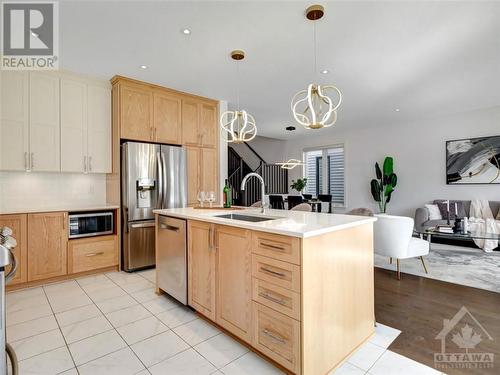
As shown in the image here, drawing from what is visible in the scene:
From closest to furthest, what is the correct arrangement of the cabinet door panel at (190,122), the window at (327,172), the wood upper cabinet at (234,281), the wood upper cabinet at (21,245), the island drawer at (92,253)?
1. the wood upper cabinet at (234,281)
2. the wood upper cabinet at (21,245)
3. the island drawer at (92,253)
4. the cabinet door panel at (190,122)
5. the window at (327,172)

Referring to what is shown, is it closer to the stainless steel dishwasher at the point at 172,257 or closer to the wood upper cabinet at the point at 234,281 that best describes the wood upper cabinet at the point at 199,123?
the stainless steel dishwasher at the point at 172,257

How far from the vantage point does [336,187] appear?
7.89 m

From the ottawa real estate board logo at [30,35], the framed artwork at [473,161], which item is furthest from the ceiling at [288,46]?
the framed artwork at [473,161]

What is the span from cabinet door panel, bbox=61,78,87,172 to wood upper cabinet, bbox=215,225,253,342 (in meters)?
2.72

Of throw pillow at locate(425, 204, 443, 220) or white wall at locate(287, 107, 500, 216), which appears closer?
throw pillow at locate(425, 204, 443, 220)

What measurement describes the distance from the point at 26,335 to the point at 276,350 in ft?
6.61

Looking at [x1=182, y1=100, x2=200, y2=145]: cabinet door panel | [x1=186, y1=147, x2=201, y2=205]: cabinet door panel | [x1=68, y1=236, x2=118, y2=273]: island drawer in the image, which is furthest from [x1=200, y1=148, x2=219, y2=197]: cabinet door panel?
[x1=68, y1=236, x2=118, y2=273]: island drawer

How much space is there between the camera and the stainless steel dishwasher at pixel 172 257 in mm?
2527

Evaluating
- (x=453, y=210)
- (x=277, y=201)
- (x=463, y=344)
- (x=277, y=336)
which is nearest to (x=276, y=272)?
(x=277, y=336)

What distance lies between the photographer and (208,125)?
4.78 metres

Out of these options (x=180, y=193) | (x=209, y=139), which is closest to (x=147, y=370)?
(x=180, y=193)

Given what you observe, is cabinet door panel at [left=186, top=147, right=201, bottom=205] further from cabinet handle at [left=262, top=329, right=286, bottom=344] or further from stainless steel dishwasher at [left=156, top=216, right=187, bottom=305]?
cabinet handle at [left=262, top=329, right=286, bottom=344]

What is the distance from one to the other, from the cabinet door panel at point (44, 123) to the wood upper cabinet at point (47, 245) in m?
0.68

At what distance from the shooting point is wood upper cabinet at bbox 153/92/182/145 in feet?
13.5
